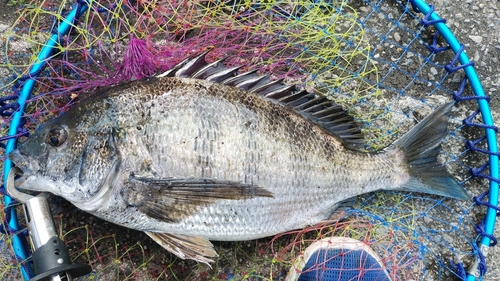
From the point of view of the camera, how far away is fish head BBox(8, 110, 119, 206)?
6.11ft

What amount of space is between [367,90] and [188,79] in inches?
45.5

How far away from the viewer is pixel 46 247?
71.4 inches

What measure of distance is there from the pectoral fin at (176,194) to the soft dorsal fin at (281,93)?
499mm

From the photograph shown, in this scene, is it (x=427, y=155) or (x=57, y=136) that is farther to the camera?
(x=427, y=155)

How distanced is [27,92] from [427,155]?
217 centimetres

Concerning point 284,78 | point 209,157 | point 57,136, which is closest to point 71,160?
point 57,136

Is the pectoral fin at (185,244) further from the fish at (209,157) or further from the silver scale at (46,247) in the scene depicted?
the silver scale at (46,247)

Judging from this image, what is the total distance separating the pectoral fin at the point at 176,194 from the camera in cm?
190

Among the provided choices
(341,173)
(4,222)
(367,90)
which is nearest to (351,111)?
(367,90)

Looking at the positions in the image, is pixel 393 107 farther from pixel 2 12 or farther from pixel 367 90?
pixel 2 12

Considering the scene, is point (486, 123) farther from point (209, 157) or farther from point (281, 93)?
point (209, 157)

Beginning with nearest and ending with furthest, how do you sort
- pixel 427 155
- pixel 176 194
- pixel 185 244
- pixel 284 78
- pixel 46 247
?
pixel 46 247, pixel 176 194, pixel 185 244, pixel 427 155, pixel 284 78

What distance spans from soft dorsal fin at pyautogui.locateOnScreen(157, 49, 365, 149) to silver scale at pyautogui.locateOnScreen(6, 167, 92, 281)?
0.82m

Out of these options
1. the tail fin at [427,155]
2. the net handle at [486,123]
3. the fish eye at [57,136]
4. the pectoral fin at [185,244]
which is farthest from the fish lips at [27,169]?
the net handle at [486,123]
